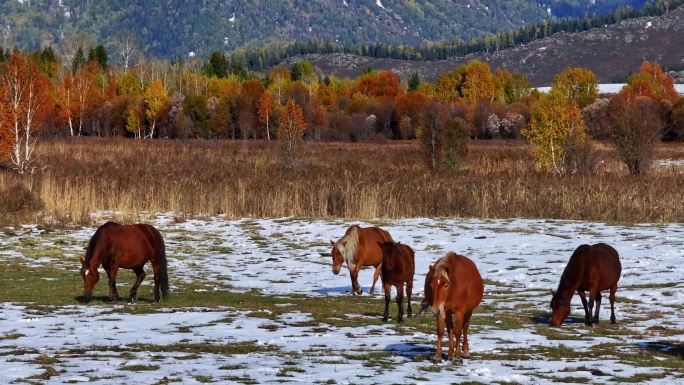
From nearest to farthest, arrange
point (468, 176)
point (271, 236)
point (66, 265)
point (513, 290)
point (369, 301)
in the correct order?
point (369, 301) < point (513, 290) < point (66, 265) < point (271, 236) < point (468, 176)

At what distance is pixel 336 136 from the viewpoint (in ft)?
368

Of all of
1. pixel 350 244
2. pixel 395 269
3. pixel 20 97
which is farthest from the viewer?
pixel 20 97

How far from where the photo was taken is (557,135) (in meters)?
51.6

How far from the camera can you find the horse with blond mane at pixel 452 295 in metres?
11.7

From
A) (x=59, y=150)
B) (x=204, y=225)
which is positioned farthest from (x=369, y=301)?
(x=59, y=150)

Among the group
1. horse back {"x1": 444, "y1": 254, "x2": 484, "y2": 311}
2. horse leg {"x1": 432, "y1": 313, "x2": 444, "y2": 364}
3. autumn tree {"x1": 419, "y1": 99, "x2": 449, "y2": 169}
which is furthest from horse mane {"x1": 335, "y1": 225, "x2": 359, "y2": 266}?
autumn tree {"x1": 419, "y1": 99, "x2": 449, "y2": 169}

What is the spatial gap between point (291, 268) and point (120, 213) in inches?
484

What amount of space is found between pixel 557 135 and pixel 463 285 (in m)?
41.3

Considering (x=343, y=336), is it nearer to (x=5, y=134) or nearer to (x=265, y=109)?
(x=5, y=134)

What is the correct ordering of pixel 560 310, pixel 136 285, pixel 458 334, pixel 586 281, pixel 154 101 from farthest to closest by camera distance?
pixel 154 101, pixel 136 285, pixel 586 281, pixel 560 310, pixel 458 334

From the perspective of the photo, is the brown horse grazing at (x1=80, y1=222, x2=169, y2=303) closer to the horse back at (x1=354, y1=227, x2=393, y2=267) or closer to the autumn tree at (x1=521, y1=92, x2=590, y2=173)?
the horse back at (x1=354, y1=227, x2=393, y2=267)

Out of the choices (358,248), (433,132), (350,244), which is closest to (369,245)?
(358,248)

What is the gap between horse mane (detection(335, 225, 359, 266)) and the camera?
18875mm

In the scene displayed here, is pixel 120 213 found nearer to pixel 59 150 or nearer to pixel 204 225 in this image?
pixel 204 225
